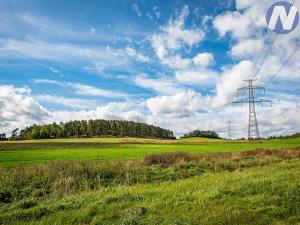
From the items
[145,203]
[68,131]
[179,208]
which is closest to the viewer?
[179,208]

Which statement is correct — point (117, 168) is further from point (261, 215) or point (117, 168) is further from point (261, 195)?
point (261, 215)

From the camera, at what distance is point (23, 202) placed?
13789mm

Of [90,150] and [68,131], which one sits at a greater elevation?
[68,131]

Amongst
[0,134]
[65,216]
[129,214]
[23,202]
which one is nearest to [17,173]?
[23,202]

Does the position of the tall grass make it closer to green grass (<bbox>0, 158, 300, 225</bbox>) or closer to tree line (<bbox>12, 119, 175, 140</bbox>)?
green grass (<bbox>0, 158, 300, 225</bbox>)

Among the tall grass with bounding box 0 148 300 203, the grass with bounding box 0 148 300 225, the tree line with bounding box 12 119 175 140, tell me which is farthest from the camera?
the tree line with bounding box 12 119 175 140

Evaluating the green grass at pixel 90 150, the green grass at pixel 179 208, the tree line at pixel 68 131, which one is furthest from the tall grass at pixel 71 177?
the tree line at pixel 68 131

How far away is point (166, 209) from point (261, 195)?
4522 mm

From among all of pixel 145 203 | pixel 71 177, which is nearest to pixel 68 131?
pixel 71 177

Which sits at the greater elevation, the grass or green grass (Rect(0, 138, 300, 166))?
green grass (Rect(0, 138, 300, 166))

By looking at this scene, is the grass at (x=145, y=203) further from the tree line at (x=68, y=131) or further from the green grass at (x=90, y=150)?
the tree line at (x=68, y=131)

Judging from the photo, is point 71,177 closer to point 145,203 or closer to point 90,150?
point 145,203

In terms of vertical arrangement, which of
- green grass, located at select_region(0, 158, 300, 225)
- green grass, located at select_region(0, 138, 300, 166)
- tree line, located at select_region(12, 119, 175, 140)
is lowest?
green grass, located at select_region(0, 158, 300, 225)

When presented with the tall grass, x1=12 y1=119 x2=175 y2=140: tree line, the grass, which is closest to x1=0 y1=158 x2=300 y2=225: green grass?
the grass
